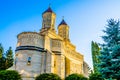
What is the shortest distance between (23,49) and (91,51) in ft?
33.7

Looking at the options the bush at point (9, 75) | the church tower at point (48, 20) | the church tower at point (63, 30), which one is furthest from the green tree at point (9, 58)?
the bush at point (9, 75)

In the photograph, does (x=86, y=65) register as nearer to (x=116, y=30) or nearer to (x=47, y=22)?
(x=47, y=22)

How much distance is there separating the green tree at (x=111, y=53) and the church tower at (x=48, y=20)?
18.8m

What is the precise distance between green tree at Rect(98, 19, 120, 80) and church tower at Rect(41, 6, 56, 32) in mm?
18806

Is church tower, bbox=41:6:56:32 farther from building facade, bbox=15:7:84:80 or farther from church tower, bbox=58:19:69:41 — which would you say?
church tower, bbox=58:19:69:41

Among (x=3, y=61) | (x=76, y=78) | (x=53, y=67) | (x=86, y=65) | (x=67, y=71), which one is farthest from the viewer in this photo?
(x=3, y=61)

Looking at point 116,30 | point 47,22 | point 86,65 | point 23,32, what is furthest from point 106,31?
point 86,65

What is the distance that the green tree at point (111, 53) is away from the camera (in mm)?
12938

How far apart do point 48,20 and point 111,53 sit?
20.6 meters

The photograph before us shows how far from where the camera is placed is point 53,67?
26.8m

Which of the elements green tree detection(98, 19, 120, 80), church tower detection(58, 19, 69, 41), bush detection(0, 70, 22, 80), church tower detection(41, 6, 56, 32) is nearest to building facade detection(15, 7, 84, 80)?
church tower detection(41, 6, 56, 32)

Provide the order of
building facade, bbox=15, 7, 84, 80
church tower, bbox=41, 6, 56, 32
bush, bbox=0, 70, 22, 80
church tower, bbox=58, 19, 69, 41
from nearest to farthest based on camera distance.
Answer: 1. bush, bbox=0, 70, 22, 80
2. building facade, bbox=15, 7, 84, 80
3. church tower, bbox=41, 6, 56, 32
4. church tower, bbox=58, 19, 69, 41

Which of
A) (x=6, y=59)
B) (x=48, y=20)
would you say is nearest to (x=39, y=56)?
(x=48, y=20)

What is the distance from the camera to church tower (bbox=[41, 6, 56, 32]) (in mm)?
32219
